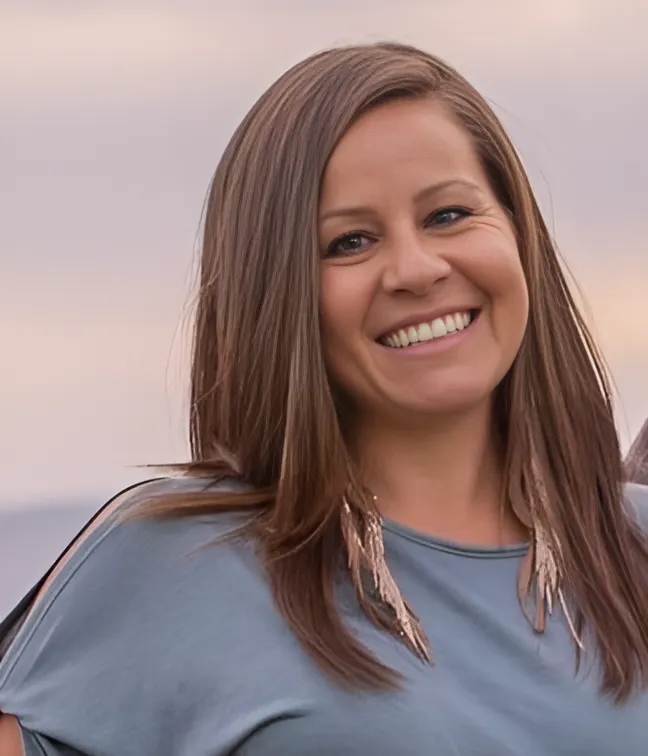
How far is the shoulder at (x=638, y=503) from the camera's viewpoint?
119 centimetres

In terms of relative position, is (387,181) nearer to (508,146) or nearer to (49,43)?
(508,146)

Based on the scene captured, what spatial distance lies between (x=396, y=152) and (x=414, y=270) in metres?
0.10

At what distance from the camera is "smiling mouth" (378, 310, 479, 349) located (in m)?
1.03

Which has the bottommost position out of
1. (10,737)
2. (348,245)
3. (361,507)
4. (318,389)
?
(10,737)

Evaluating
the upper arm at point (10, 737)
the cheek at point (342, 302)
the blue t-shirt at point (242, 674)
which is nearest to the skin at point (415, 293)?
the cheek at point (342, 302)

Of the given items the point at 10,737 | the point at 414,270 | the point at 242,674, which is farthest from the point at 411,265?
the point at 10,737

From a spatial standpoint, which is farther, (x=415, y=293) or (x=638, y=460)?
(x=638, y=460)

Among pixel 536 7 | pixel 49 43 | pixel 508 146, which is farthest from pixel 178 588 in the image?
pixel 536 7

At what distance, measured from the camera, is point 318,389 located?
1012mm

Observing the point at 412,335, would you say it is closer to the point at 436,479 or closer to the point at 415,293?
the point at 415,293

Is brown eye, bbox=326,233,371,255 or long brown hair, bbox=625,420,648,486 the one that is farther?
long brown hair, bbox=625,420,648,486

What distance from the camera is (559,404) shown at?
45.8 inches

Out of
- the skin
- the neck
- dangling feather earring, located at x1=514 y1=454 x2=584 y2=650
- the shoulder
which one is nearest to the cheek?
the skin

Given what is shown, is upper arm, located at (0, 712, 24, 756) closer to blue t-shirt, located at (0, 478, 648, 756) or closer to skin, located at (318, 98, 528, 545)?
blue t-shirt, located at (0, 478, 648, 756)
